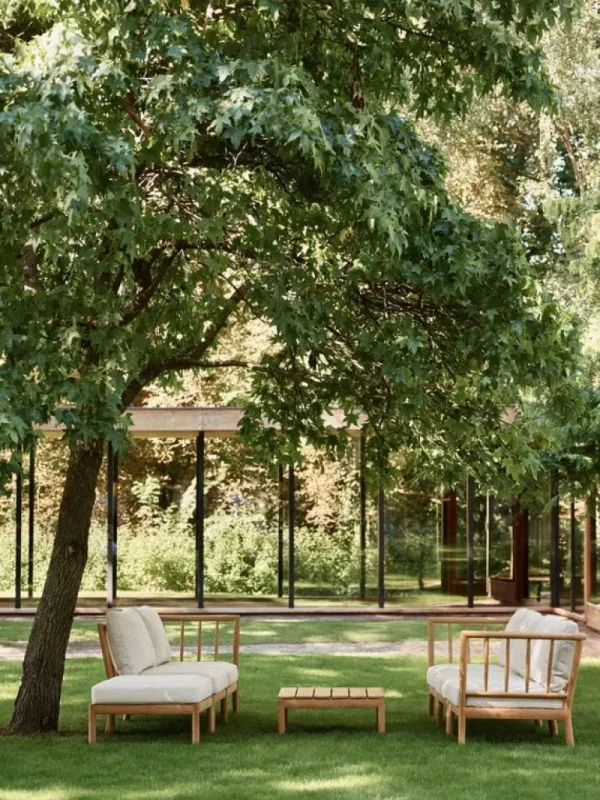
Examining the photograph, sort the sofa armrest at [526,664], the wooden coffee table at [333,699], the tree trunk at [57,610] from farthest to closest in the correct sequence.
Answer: the tree trunk at [57,610] < the wooden coffee table at [333,699] < the sofa armrest at [526,664]

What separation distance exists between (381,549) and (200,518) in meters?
2.71

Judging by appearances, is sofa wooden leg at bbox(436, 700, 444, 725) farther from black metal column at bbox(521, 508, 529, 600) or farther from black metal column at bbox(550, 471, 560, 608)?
black metal column at bbox(521, 508, 529, 600)

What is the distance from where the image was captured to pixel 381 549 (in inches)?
742

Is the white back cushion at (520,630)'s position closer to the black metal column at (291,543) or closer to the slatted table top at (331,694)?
the slatted table top at (331,694)

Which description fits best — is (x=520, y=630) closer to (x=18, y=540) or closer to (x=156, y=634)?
(x=156, y=634)

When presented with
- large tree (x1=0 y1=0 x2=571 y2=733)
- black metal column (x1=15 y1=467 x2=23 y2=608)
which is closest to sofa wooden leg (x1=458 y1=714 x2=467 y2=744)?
large tree (x1=0 y1=0 x2=571 y2=733)

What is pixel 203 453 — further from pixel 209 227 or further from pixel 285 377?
pixel 209 227

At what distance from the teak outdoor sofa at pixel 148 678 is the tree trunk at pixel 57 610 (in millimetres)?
324

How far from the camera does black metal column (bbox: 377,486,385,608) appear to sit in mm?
18828

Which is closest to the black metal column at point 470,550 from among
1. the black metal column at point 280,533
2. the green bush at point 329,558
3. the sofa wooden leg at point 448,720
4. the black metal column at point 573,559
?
the black metal column at point 573,559

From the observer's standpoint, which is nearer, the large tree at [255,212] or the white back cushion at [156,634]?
the large tree at [255,212]

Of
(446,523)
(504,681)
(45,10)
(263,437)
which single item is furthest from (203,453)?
(45,10)

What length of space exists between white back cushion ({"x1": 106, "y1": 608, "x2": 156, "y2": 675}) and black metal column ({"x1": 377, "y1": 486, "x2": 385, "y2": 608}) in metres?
9.70

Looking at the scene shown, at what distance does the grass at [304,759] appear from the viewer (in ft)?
23.2
